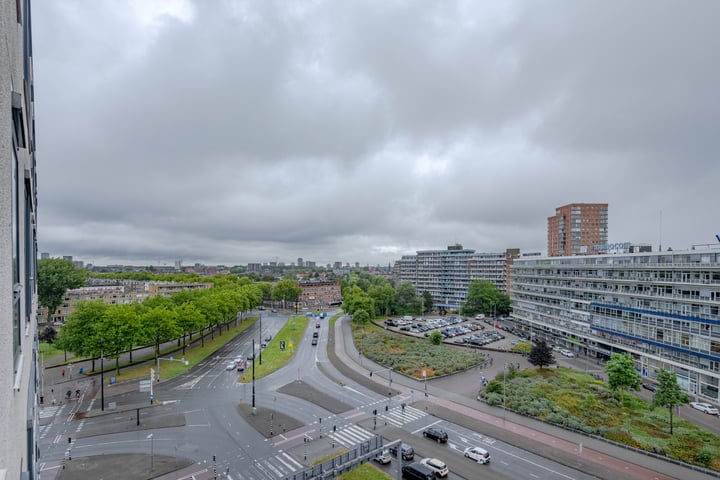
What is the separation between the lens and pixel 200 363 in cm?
5897

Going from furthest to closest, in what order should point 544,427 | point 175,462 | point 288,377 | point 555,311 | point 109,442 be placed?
point 555,311, point 288,377, point 544,427, point 109,442, point 175,462

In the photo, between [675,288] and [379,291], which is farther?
[379,291]

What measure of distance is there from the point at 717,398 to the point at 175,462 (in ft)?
201

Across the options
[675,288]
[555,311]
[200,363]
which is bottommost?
[200,363]

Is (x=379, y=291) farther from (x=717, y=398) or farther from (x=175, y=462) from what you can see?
(x=175, y=462)

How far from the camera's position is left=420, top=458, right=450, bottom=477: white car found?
28.3 metres

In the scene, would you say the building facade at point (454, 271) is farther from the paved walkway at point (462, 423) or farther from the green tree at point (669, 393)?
the green tree at point (669, 393)

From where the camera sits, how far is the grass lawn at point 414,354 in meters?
55.3

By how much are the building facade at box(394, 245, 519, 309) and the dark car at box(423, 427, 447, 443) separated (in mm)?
99545

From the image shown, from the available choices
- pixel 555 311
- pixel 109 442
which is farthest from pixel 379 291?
pixel 109 442

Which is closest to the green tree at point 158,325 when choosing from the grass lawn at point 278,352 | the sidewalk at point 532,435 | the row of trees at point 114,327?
the row of trees at point 114,327

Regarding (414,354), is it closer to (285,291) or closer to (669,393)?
(669,393)

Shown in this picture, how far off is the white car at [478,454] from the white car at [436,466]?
9.79ft

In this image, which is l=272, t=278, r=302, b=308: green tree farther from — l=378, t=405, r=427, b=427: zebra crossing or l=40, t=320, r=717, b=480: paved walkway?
l=378, t=405, r=427, b=427: zebra crossing
